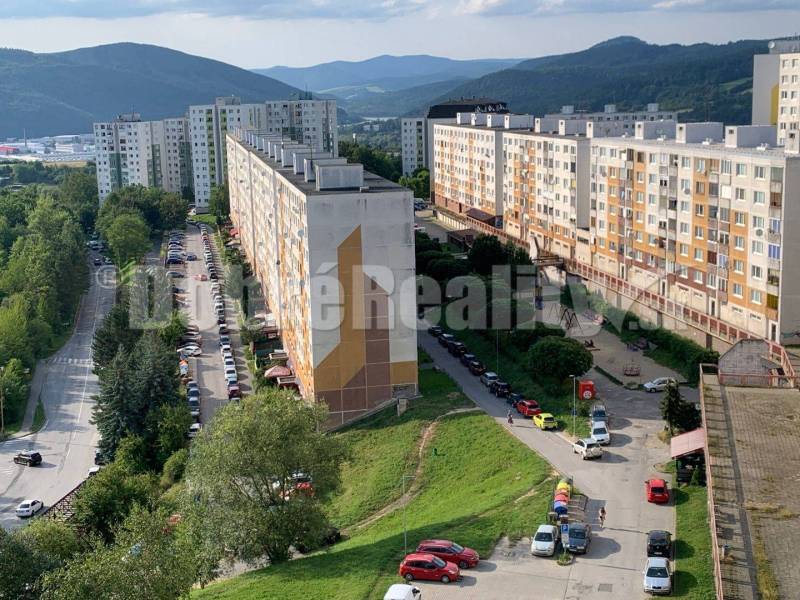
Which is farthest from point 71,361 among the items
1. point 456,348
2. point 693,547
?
point 693,547

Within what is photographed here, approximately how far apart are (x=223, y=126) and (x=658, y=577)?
3173 inches

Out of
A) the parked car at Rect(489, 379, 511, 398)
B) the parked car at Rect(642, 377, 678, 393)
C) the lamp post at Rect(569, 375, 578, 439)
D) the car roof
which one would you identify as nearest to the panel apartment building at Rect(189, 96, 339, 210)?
the parked car at Rect(489, 379, 511, 398)

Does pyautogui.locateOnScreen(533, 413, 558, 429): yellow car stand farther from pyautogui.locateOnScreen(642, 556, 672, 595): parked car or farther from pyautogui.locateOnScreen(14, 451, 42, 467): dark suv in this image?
pyautogui.locateOnScreen(14, 451, 42, 467): dark suv

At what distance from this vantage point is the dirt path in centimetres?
2558

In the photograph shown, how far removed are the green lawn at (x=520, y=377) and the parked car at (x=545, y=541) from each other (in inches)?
314

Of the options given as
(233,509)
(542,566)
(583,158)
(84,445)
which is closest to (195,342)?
(84,445)

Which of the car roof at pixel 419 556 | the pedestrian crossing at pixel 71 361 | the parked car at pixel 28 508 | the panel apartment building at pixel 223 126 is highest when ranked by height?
the panel apartment building at pixel 223 126

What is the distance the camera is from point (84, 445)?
125 feet

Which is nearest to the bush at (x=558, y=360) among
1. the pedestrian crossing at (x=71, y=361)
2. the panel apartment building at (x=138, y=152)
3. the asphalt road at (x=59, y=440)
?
the asphalt road at (x=59, y=440)

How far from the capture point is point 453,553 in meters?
20.0

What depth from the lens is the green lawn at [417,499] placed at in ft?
67.1

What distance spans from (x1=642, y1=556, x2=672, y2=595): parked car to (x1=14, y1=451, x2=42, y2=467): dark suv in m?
25.2

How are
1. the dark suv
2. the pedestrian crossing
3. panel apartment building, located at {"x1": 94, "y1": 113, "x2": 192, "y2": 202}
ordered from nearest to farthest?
1. the dark suv
2. the pedestrian crossing
3. panel apartment building, located at {"x1": 94, "y1": 113, "x2": 192, "y2": 202}

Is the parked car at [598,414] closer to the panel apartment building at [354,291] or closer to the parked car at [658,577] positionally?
the panel apartment building at [354,291]
